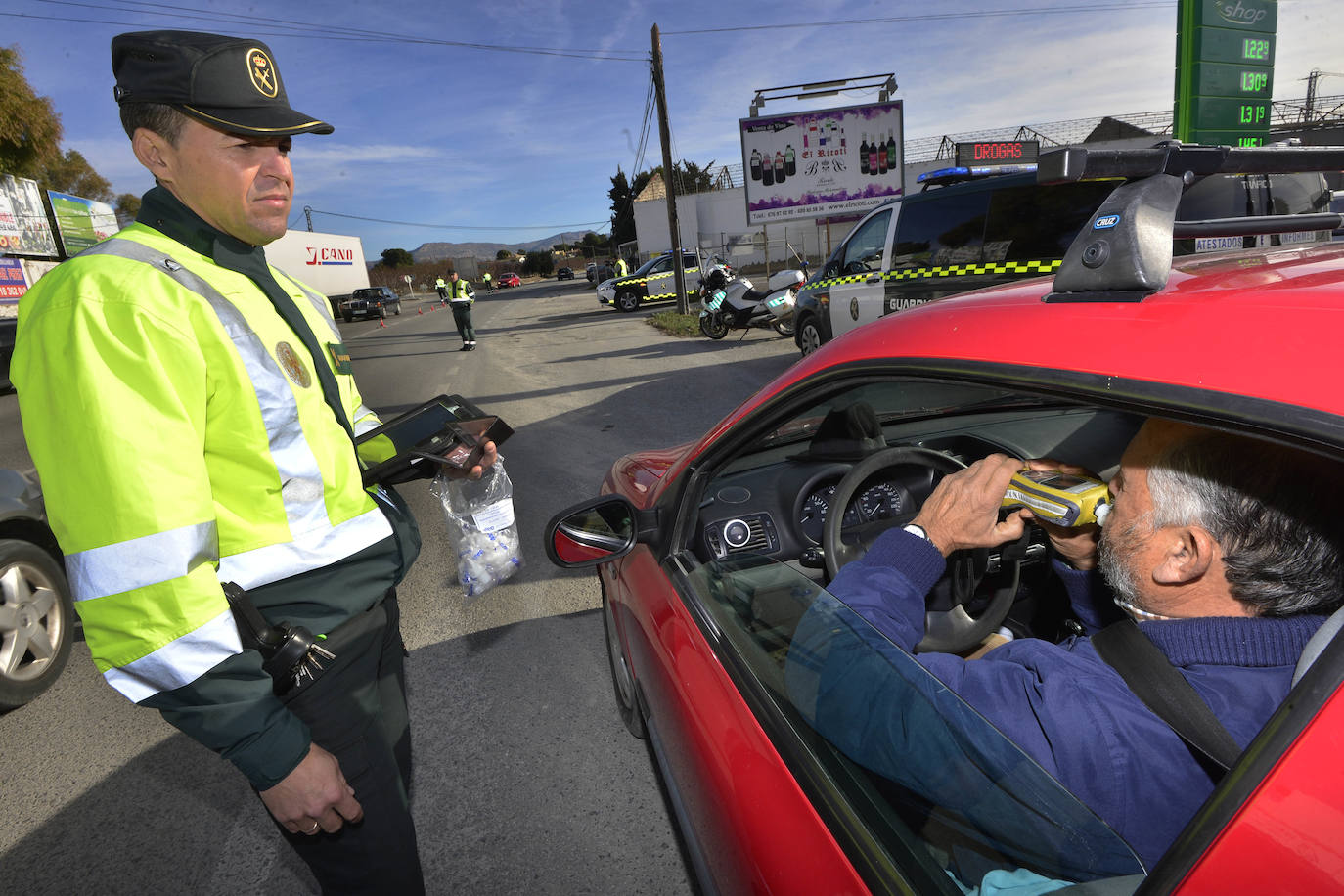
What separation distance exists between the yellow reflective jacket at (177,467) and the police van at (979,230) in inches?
186

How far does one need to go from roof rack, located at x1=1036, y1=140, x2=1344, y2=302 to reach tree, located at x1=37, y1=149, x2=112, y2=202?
146ft

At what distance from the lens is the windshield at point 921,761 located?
852mm

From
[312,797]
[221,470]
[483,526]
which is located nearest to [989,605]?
[483,526]

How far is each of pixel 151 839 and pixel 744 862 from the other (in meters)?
2.17

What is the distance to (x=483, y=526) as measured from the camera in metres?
2.25

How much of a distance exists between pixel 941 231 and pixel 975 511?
6.18m

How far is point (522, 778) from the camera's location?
2.41 metres

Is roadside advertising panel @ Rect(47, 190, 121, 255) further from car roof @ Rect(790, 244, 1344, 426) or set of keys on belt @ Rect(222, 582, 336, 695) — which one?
car roof @ Rect(790, 244, 1344, 426)

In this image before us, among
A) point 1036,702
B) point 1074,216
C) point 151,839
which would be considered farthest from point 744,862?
point 1074,216

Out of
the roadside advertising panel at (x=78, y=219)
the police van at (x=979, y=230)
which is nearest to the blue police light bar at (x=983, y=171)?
the police van at (x=979, y=230)

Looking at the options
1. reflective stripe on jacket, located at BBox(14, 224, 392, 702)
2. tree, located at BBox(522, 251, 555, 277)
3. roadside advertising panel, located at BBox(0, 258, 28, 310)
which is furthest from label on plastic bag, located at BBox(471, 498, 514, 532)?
tree, located at BBox(522, 251, 555, 277)

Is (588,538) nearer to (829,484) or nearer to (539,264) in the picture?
(829,484)

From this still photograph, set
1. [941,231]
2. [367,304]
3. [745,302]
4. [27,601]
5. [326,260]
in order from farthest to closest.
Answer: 1. [326,260]
2. [367,304]
3. [745,302]
4. [941,231]
5. [27,601]

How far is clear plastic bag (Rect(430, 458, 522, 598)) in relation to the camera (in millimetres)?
2268
